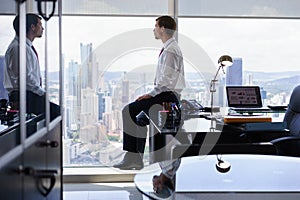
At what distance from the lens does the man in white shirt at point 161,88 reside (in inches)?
175

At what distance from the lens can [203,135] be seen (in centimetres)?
340

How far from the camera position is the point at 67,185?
4.70 metres

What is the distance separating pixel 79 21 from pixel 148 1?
2.64 ft

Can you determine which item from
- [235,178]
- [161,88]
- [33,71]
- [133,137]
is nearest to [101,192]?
[133,137]

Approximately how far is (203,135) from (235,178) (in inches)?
26.9

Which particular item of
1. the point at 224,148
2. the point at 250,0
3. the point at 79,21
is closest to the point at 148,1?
the point at 79,21

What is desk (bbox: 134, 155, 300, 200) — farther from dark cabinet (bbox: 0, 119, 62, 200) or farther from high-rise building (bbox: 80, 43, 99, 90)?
high-rise building (bbox: 80, 43, 99, 90)

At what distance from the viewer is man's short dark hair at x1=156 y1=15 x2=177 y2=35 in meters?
4.53

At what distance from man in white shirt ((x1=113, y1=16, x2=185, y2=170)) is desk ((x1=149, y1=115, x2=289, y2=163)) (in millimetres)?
570

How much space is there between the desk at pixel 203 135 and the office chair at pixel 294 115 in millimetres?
83

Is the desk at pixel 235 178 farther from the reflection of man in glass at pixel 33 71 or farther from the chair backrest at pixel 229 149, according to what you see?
the reflection of man in glass at pixel 33 71

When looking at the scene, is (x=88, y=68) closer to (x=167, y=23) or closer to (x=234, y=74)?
(x=167, y=23)

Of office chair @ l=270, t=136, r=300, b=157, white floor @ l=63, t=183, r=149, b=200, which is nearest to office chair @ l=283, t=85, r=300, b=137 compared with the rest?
office chair @ l=270, t=136, r=300, b=157

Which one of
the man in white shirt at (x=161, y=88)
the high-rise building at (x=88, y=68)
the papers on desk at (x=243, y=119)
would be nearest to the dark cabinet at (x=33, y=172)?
the papers on desk at (x=243, y=119)
